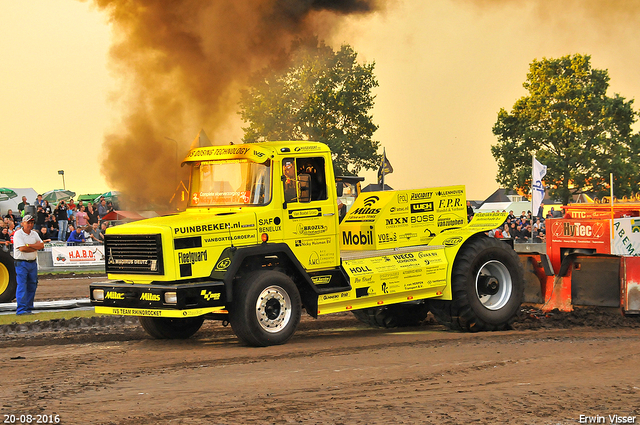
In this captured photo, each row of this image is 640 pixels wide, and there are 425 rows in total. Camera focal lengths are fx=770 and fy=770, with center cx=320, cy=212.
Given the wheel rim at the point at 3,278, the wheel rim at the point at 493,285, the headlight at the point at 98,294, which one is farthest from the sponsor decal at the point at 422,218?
the wheel rim at the point at 3,278

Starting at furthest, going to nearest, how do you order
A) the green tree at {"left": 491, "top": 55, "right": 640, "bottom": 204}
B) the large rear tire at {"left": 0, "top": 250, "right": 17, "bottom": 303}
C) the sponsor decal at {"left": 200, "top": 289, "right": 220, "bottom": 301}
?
the green tree at {"left": 491, "top": 55, "right": 640, "bottom": 204} → the large rear tire at {"left": 0, "top": 250, "right": 17, "bottom": 303} → the sponsor decal at {"left": 200, "top": 289, "right": 220, "bottom": 301}

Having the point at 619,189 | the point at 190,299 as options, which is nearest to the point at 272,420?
the point at 190,299

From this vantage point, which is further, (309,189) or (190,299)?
(309,189)

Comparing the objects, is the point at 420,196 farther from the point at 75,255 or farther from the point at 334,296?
the point at 75,255

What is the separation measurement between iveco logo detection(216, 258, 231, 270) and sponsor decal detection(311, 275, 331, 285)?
1.19 m

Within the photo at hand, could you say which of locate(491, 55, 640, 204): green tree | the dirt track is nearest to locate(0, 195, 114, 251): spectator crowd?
the dirt track

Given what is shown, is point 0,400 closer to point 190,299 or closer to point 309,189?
point 190,299

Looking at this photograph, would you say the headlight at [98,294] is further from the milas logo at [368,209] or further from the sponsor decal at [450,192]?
the sponsor decal at [450,192]

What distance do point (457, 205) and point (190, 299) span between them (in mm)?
4555

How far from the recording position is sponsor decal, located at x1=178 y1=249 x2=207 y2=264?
9.01m

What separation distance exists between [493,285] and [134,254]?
16.8 feet

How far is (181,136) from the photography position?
50.2 feet

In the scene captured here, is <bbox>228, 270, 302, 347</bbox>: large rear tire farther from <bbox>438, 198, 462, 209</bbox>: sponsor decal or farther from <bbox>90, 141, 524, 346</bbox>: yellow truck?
<bbox>438, 198, 462, 209</bbox>: sponsor decal

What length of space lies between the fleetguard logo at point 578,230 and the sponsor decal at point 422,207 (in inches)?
136
